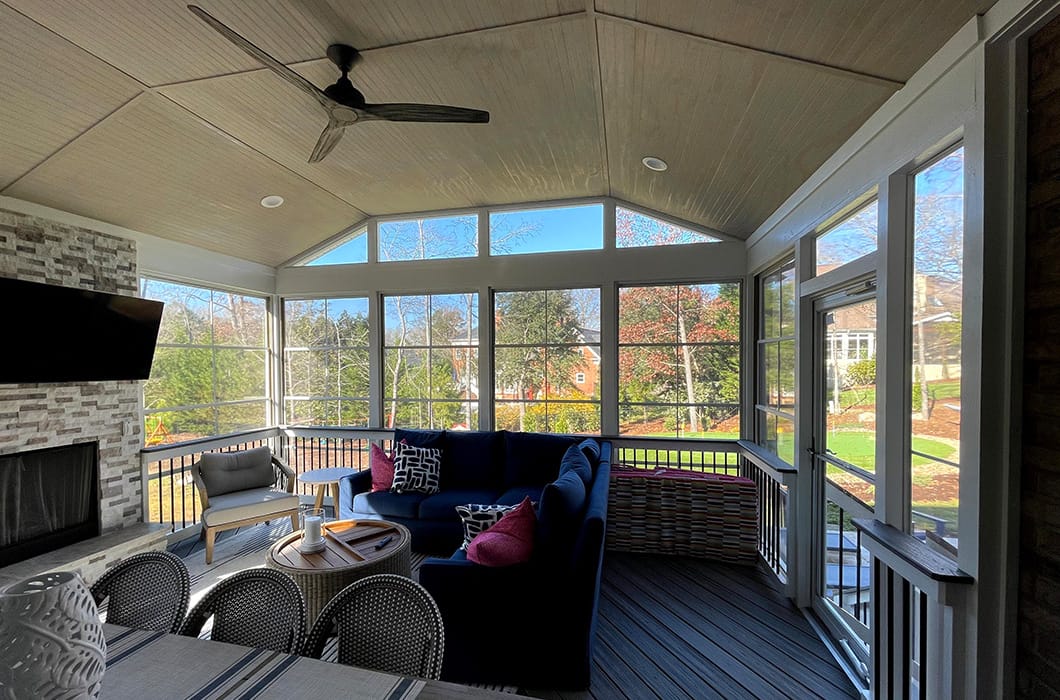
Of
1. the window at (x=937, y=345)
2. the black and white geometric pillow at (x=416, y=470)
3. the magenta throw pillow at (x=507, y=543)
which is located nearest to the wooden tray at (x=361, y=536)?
the black and white geometric pillow at (x=416, y=470)

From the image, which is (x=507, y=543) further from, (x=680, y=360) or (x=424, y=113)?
(x=680, y=360)

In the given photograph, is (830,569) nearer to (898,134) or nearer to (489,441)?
(898,134)

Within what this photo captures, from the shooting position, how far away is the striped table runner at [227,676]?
3.85 ft

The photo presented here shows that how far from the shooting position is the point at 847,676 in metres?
2.39

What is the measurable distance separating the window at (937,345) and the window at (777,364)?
1.32 metres

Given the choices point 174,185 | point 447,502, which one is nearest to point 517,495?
point 447,502

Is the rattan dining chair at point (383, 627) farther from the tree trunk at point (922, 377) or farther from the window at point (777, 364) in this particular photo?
the window at point (777, 364)

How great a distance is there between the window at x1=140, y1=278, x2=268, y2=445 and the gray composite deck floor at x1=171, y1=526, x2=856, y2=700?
4197 mm

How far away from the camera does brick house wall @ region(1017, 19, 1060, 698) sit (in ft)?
4.28

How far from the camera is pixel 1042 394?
1349mm

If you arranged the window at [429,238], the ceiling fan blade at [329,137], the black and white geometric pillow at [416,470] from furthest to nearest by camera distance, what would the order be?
the window at [429,238]
the black and white geometric pillow at [416,470]
the ceiling fan blade at [329,137]

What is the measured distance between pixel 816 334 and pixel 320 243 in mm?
5074

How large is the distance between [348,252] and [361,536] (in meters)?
3.41

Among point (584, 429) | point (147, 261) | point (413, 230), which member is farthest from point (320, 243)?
point (584, 429)
